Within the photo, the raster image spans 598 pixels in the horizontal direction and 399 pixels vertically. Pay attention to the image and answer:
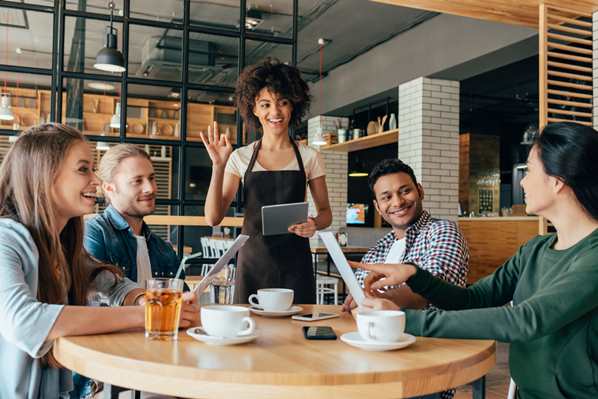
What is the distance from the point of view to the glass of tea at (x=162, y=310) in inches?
48.5

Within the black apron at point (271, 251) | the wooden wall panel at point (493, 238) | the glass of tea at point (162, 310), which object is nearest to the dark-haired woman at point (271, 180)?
the black apron at point (271, 251)

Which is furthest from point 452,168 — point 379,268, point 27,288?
point 27,288

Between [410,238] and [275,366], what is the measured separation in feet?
3.49

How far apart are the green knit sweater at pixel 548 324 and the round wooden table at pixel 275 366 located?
6 centimetres

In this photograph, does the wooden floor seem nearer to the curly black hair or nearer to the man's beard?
the man's beard

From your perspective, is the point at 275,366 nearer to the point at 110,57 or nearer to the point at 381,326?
the point at 381,326

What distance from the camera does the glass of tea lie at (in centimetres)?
123

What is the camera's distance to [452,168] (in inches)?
293

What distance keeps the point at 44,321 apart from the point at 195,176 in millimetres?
3073

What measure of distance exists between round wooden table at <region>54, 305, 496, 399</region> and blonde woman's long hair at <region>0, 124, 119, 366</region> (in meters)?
0.25

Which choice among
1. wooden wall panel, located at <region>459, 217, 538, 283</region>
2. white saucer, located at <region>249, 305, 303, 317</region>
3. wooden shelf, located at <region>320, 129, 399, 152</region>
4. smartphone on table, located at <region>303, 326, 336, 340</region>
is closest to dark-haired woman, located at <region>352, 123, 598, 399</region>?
smartphone on table, located at <region>303, 326, 336, 340</region>

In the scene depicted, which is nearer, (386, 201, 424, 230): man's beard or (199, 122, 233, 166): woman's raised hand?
(386, 201, 424, 230): man's beard

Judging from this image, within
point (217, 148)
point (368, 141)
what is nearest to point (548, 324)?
point (217, 148)

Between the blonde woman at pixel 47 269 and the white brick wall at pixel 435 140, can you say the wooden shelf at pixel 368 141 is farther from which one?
the blonde woman at pixel 47 269
